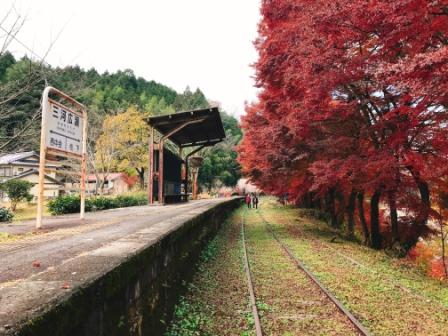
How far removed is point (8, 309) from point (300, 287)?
215 inches

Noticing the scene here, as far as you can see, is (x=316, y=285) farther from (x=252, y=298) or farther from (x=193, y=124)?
(x=193, y=124)

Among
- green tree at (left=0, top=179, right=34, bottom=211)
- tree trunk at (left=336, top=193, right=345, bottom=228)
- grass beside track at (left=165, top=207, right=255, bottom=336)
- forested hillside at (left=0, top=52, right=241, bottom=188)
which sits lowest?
grass beside track at (left=165, top=207, right=255, bottom=336)

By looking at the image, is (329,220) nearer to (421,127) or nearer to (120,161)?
(421,127)

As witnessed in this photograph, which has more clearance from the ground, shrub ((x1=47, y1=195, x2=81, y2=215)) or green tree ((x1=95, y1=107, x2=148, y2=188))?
green tree ((x1=95, y1=107, x2=148, y2=188))

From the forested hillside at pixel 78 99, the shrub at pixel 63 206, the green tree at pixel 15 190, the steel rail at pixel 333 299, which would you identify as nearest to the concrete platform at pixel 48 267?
the forested hillside at pixel 78 99

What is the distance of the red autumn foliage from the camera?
6.64 meters

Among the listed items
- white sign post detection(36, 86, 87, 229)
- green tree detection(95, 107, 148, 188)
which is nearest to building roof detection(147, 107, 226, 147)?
green tree detection(95, 107, 148, 188)

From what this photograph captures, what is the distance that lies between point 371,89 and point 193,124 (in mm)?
8668

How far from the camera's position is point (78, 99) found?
8.15m

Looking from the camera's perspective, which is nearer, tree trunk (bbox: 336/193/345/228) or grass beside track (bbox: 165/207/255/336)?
grass beside track (bbox: 165/207/255/336)

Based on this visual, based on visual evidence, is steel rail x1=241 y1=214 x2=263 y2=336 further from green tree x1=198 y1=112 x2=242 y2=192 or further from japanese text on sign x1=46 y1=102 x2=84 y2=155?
green tree x1=198 y1=112 x2=242 y2=192

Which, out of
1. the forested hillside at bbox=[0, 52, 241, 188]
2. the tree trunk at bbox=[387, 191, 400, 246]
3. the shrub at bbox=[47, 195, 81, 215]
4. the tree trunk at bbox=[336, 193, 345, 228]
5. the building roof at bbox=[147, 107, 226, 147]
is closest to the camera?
the forested hillside at bbox=[0, 52, 241, 188]

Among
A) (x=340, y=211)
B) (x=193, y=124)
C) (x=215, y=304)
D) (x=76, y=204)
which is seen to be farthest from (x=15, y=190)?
(x=215, y=304)

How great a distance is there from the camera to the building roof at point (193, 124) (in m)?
14.6
